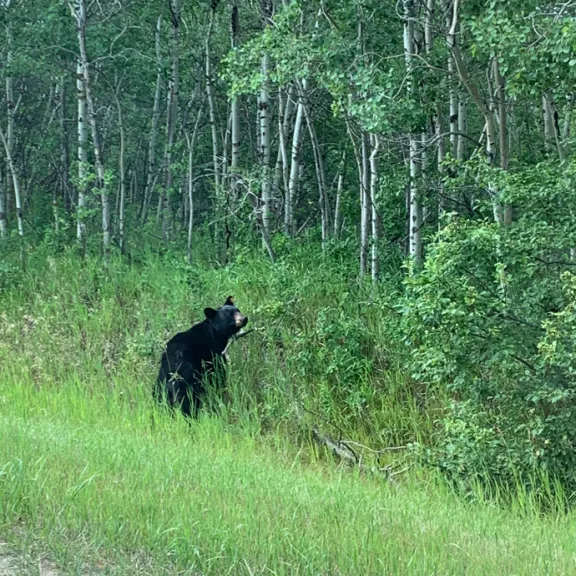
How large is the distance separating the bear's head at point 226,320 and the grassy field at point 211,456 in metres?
0.58

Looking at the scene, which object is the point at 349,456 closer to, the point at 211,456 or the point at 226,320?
the point at 211,456

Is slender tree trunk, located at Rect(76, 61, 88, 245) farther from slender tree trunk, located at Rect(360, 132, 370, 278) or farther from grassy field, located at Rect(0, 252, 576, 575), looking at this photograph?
slender tree trunk, located at Rect(360, 132, 370, 278)

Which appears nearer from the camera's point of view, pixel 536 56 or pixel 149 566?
pixel 149 566

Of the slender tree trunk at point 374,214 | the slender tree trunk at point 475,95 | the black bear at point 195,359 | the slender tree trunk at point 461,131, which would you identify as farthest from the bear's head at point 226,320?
the slender tree trunk at point 461,131

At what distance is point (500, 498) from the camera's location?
681 centimetres

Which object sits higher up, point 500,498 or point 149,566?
point 149,566

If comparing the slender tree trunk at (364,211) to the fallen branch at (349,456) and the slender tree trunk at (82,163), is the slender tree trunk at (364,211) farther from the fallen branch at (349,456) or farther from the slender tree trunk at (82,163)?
the slender tree trunk at (82,163)

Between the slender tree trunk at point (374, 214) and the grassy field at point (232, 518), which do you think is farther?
the slender tree trunk at point (374, 214)

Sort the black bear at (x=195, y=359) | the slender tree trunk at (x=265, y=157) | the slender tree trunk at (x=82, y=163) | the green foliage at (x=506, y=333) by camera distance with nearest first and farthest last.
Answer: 1. the green foliage at (x=506, y=333)
2. the black bear at (x=195, y=359)
3. the slender tree trunk at (x=265, y=157)
4. the slender tree trunk at (x=82, y=163)

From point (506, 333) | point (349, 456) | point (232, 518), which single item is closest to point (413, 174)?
point (506, 333)

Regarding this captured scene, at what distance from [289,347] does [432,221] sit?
5.09 meters

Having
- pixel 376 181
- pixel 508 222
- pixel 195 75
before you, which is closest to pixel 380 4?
pixel 376 181

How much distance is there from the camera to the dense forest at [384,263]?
7.02m

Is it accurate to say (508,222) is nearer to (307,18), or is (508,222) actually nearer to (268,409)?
(268,409)
